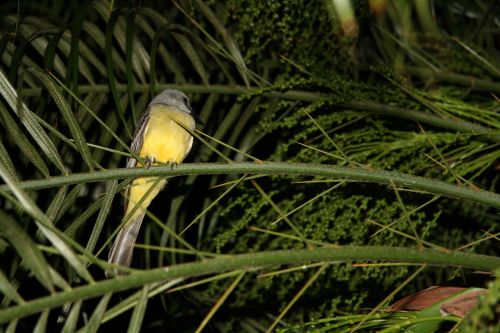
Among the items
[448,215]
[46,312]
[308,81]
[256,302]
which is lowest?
[256,302]

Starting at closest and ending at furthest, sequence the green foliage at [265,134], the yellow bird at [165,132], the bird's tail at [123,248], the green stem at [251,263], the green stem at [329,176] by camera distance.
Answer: the green stem at [251,263] < the green stem at [329,176] < the green foliage at [265,134] < the bird's tail at [123,248] < the yellow bird at [165,132]

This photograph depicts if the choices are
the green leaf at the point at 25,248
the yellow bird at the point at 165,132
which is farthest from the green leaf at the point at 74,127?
the yellow bird at the point at 165,132

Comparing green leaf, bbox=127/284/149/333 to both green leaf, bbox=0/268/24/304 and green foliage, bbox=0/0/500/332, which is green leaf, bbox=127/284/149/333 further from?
green foliage, bbox=0/0/500/332

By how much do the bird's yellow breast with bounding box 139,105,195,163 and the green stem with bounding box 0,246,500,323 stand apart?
1.74m

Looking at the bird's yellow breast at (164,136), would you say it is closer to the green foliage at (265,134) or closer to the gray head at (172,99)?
the gray head at (172,99)

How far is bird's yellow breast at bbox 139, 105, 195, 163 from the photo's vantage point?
2.87 metres

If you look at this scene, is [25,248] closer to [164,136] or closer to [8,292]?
[8,292]

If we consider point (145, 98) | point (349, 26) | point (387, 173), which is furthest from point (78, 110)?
point (387, 173)

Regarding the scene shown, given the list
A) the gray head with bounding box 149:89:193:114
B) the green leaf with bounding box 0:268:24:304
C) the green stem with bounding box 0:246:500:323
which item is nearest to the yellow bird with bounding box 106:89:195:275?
the gray head with bounding box 149:89:193:114

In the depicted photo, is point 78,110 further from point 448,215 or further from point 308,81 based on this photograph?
point 448,215

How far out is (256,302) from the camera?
2777mm

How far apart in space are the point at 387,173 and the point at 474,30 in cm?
228

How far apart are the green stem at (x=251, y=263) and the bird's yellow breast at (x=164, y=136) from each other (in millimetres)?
1737

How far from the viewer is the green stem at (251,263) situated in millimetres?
943
